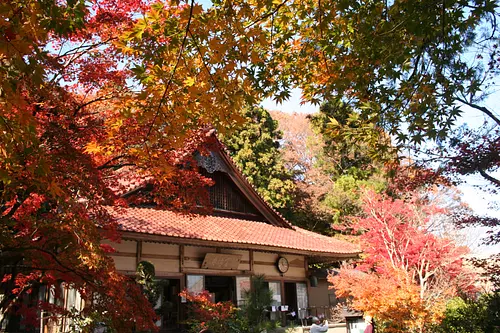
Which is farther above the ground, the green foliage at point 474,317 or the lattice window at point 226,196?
the lattice window at point 226,196

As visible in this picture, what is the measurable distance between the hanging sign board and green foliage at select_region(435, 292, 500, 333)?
216 inches

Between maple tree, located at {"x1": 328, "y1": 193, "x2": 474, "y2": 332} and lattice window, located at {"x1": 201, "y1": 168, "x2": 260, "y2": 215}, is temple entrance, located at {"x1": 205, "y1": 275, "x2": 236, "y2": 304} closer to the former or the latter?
lattice window, located at {"x1": 201, "y1": 168, "x2": 260, "y2": 215}

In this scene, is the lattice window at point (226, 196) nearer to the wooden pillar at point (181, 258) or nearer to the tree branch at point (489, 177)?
the wooden pillar at point (181, 258)

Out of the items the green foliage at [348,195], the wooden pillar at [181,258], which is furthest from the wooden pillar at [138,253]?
the green foliage at [348,195]

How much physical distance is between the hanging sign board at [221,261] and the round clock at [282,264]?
6.34 ft

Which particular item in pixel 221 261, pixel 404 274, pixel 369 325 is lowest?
pixel 369 325

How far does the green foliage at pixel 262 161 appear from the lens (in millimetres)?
22344

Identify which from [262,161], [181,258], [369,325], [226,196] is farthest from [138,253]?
[262,161]

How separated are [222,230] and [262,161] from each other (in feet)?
37.2

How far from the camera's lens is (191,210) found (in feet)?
22.7

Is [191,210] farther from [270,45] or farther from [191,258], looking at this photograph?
[191,258]

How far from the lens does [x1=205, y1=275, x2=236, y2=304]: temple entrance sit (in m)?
12.2

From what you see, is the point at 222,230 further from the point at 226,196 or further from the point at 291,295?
the point at 291,295

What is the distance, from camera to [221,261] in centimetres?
1152
